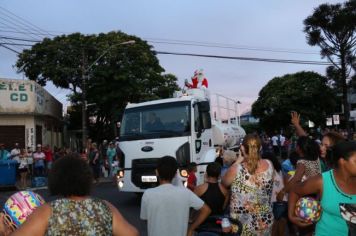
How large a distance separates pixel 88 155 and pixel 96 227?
62.2 ft

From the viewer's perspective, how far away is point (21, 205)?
319 centimetres

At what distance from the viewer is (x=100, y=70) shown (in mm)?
36594

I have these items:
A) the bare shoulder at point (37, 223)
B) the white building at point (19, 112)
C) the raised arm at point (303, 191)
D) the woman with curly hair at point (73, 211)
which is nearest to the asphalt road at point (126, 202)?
the raised arm at point (303, 191)

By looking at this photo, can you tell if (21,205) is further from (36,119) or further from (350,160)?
(36,119)

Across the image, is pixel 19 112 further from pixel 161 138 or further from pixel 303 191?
pixel 303 191

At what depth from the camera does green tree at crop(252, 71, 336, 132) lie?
50.1 meters

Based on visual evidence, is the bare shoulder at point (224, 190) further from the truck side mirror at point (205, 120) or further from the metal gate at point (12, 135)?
the metal gate at point (12, 135)

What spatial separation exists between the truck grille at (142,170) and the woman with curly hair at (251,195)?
23.2 feet

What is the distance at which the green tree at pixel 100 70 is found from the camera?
36625 millimetres

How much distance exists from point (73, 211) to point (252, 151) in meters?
2.43

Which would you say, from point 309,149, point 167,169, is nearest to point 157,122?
point 309,149

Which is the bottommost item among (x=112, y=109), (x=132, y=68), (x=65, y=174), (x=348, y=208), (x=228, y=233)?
(x=228, y=233)

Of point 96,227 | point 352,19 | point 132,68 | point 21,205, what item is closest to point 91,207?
point 96,227

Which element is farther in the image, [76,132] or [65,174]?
[76,132]
